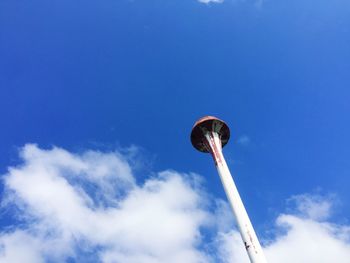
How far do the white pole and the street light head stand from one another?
34 cm

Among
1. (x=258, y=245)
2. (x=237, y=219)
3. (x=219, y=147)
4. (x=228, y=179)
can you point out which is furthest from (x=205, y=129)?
(x=258, y=245)

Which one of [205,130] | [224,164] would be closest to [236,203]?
[224,164]

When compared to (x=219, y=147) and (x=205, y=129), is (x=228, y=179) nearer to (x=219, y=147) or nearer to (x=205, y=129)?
Answer: (x=219, y=147)

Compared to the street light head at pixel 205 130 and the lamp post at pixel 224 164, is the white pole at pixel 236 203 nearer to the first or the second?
the lamp post at pixel 224 164

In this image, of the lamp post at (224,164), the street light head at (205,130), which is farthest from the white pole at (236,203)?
the street light head at (205,130)

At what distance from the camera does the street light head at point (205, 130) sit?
24.6 m

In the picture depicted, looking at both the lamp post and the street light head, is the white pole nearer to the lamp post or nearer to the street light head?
the lamp post

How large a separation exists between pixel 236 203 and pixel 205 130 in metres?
6.29

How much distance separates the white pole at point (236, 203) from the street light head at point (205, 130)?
341 millimetres

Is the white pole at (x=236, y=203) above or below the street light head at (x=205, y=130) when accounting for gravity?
below

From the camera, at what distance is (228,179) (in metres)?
21.2

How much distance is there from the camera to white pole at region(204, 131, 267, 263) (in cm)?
1775

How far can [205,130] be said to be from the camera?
24609 millimetres

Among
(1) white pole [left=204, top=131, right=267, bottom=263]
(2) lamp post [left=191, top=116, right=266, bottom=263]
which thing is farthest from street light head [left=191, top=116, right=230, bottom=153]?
(1) white pole [left=204, top=131, right=267, bottom=263]
